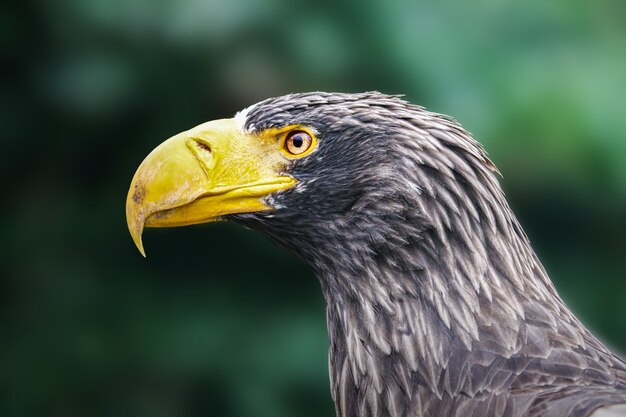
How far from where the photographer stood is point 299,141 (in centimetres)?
287

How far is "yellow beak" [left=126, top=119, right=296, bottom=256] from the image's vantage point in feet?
9.19

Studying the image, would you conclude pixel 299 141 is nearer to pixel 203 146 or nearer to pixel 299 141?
pixel 299 141

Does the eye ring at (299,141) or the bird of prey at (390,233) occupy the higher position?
the eye ring at (299,141)

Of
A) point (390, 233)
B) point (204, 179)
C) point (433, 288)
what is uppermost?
point (204, 179)

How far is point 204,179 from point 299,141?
0.27 m

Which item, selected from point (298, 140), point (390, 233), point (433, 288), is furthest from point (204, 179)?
point (433, 288)

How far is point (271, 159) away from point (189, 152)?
214mm

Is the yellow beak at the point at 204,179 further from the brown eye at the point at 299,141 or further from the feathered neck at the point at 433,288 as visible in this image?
the feathered neck at the point at 433,288

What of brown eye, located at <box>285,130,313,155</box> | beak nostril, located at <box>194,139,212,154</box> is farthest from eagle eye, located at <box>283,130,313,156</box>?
beak nostril, located at <box>194,139,212,154</box>

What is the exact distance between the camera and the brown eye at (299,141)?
9.41ft

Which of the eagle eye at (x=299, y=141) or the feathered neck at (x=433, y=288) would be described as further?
the eagle eye at (x=299, y=141)

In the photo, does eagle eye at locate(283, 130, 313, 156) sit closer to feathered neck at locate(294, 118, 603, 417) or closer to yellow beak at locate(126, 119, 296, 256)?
yellow beak at locate(126, 119, 296, 256)

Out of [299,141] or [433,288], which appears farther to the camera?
[299,141]

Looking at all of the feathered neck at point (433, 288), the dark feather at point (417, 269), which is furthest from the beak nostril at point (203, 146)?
the feathered neck at point (433, 288)
